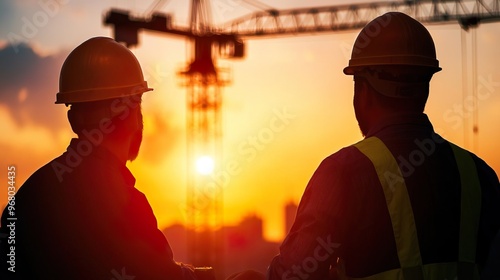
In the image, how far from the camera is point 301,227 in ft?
12.5

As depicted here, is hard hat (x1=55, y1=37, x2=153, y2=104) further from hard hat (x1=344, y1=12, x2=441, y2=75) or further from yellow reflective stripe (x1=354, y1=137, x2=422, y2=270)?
yellow reflective stripe (x1=354, y1=137, x2=422, y2=270)

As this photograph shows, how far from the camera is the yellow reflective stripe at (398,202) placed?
3.79 meters

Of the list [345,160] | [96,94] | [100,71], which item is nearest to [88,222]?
[96,94]

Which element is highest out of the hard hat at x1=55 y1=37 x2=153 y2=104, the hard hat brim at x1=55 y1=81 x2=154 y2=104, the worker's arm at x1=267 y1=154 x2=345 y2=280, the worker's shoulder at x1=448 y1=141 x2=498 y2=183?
the hard hat at x1=55 y1=37 x2=153 y2=104

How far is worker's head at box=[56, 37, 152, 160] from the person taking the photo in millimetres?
4504

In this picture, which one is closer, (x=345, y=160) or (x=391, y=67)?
(x=345, y=160)

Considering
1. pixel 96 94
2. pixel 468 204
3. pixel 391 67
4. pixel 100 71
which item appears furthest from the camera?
pixel 100 71

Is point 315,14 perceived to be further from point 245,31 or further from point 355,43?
point 355,43

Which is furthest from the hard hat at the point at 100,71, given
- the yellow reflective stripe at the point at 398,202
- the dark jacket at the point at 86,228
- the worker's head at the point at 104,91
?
the yellow reflective stripe at the point at 398,202

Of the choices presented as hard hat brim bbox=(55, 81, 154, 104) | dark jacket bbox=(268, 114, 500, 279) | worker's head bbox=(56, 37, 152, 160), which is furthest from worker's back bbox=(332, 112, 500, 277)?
hard hat brim bbox=(55, 81, 154, 104)

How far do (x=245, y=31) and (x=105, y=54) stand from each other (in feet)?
144

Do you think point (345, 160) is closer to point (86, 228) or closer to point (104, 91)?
point (86, 228)

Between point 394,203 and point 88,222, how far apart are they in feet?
4.64

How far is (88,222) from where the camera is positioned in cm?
423
